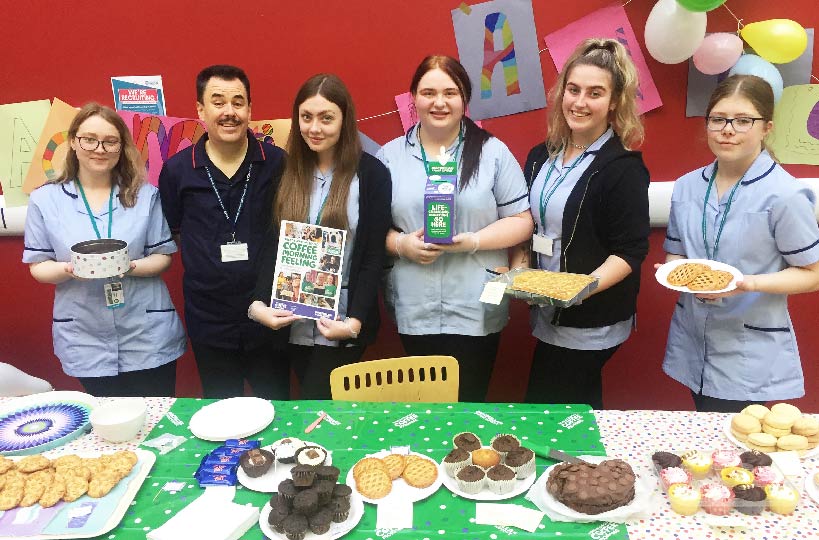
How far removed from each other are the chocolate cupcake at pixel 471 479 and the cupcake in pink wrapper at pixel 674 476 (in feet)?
1.43

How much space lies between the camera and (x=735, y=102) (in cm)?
202

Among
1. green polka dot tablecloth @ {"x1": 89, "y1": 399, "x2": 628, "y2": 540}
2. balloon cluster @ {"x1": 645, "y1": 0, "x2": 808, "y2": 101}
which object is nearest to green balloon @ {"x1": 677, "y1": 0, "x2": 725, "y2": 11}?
balloon cluster @ {"x1": 645, "y1": 0, "x2": 808, "y2": 101}

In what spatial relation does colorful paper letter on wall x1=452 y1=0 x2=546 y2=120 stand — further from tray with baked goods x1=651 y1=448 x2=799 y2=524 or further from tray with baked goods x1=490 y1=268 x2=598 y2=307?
tray with baked goods x1=651 y1=448 x2=799 y2=524

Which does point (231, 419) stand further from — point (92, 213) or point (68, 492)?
point (92, 213)

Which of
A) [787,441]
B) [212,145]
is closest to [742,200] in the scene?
[787,441]

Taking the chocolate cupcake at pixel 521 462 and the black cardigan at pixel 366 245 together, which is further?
the black cardigan at pixel 366 245

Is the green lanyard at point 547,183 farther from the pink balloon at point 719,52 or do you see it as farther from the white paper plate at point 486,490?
the white paper plate at point 486,490

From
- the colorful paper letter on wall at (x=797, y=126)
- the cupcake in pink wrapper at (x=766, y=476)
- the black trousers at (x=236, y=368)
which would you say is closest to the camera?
the cupcake in pink wrapper at (x=766, y=476)

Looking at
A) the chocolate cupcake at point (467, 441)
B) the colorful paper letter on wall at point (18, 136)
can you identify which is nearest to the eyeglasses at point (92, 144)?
the colorful paper letter on wall at point (18, 136)

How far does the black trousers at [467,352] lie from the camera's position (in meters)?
2.46

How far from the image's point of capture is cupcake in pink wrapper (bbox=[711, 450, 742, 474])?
1.54 meters

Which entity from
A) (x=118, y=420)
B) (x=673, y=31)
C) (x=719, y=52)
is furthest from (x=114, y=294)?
(x=719, y=52)

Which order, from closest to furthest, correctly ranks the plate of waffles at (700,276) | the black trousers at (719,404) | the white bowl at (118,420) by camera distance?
the white bowl at (118,420) → the plate of waffles at (700,276) → the black trousers at (719,404)

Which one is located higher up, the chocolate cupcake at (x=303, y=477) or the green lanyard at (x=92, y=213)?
the green lanyard at (x=92, y=213)
